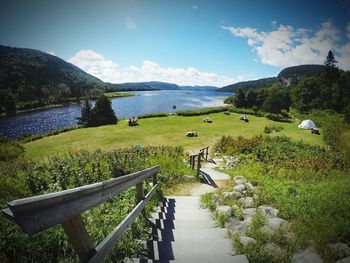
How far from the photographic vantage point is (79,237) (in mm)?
1870

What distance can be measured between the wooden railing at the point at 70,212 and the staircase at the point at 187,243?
3.55ft

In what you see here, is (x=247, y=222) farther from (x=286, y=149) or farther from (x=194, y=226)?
(x=286, y=149)

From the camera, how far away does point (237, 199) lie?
6469 mm

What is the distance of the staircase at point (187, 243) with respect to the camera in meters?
3.34

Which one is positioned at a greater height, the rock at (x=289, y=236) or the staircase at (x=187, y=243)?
the rock at (x=289, y=236)

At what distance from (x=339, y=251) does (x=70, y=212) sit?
3695 millimetres

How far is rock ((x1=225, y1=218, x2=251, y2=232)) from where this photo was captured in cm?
457

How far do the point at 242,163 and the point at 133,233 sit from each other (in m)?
12.7

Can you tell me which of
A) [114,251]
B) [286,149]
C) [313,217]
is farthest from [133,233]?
[286,149]

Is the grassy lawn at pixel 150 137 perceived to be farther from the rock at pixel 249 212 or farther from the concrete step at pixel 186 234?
the concrete step at pixel 186 234

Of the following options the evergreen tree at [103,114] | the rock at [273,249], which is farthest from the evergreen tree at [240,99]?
the rock at [273,249]

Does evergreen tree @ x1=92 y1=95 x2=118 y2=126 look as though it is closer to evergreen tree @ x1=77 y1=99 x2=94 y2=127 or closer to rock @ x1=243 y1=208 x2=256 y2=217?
evergreen tree @ x1=77 y1=99 x2=94 y2=127

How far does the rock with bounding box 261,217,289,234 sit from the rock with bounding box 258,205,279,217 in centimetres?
30

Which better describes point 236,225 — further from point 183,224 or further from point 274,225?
point 183,224
